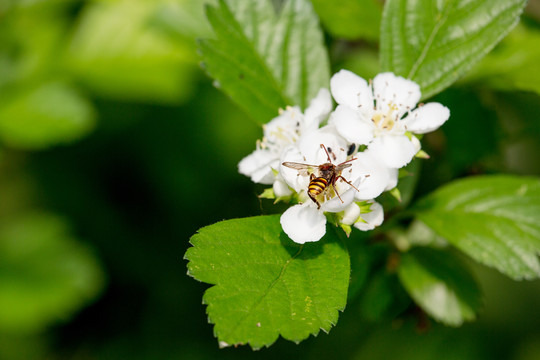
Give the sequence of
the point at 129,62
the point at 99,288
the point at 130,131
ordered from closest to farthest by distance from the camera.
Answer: the point at 129,62
the point at 99,288
the point at 130,131

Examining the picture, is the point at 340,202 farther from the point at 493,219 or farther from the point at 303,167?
the point at 493,219

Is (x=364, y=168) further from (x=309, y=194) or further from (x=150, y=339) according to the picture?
(x=150, y=339)

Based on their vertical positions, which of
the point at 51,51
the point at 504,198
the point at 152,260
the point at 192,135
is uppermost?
the point at 51,51

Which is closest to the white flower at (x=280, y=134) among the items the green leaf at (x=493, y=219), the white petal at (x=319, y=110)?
the white petal at (x=319, y=110)

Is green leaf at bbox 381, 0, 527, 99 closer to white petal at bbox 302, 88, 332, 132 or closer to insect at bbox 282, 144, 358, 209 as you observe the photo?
white petal at bbox 302, 88, 332, 132

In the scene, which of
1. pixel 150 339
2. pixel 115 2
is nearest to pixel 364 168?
pixel 115 2

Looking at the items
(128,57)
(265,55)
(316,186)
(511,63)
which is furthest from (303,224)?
(128,57)
